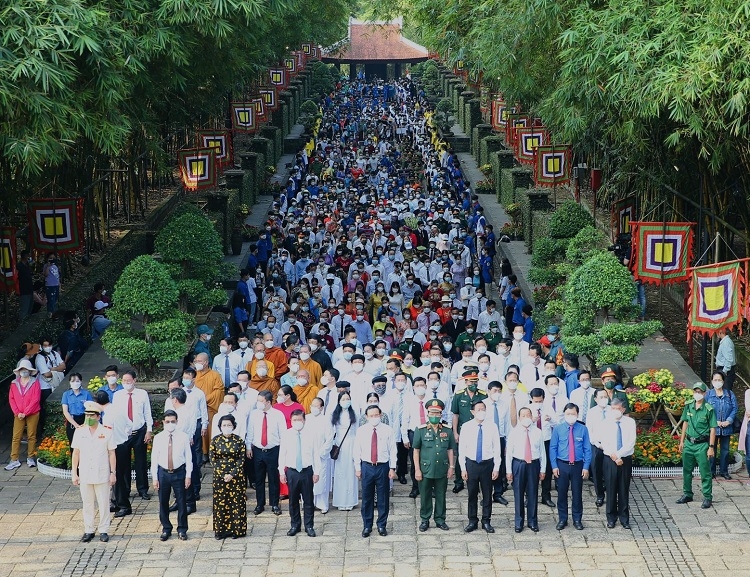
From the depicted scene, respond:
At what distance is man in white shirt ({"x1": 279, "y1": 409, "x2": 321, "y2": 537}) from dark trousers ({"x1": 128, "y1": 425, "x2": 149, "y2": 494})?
188cm

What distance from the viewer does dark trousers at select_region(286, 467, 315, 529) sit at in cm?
1320

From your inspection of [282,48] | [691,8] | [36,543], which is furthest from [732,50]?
[282,48]

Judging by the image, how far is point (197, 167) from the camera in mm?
26344

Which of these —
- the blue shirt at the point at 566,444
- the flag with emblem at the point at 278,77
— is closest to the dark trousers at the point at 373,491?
the blue shirt at the point at 566,444

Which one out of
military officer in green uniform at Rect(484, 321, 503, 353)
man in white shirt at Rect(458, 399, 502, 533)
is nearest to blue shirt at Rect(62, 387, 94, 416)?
man in white shirt at Rect(458, 399, 502, 533)

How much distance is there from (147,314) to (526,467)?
5830 millimetres

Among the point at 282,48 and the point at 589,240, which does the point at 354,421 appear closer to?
the point at 589,240

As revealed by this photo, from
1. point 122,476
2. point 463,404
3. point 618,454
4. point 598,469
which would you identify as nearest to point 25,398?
point 122,476

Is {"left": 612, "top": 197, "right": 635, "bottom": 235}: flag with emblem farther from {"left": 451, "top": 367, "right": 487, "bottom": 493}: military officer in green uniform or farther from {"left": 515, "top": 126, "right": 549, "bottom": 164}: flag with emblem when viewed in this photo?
{"left": 451, "top": 367, "right": 487, "bottom": 493}: military officer in green uniform

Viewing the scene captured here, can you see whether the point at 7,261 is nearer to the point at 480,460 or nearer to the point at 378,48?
the point at 480,460

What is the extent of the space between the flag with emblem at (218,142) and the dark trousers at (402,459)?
1480cm

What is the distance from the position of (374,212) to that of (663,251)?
513 inches

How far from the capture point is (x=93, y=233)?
26.0 m

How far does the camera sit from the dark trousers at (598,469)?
13781mm
